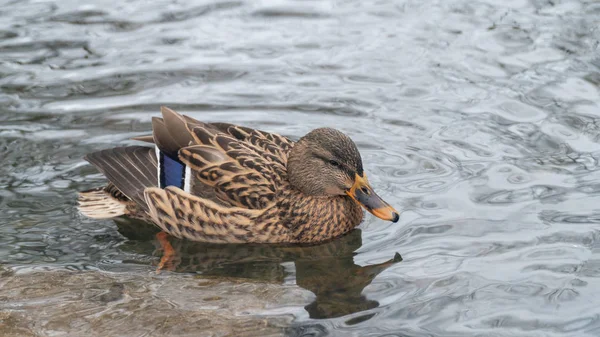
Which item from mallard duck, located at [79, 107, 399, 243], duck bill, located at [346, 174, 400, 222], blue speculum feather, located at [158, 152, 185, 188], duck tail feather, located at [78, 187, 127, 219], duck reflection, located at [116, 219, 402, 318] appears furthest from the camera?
duck tail feather, located at [78, 187, 127, 219]

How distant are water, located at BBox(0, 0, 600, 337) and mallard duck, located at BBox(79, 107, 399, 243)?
188 millimetres

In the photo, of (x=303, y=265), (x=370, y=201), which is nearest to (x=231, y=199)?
(x=303, y=265)

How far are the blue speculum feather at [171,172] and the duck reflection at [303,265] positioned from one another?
46 centimetres

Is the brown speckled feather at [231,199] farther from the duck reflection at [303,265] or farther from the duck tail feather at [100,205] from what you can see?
the duck tail feather at [100,205]

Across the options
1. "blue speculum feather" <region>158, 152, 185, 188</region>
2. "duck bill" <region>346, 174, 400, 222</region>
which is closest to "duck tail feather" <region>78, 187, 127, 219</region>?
"blue speculum feather" <region>158, 152, 185, 188</region>

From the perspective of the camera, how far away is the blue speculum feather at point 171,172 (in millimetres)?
7605

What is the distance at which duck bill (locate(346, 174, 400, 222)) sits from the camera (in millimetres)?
7191

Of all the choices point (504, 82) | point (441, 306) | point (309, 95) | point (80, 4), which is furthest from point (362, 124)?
point (80, 4)

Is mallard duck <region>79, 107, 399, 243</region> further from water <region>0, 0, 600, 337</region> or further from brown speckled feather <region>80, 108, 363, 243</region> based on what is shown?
water <region>0, 0, 600, 337</region>

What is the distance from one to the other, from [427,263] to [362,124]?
2640mm

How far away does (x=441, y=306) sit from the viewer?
248 inches

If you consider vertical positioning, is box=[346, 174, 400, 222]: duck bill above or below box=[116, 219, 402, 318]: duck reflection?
above

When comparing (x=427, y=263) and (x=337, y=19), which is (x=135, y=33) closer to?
(x=337, y=19)

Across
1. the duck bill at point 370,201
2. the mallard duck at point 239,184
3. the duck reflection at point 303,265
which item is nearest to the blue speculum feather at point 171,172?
the mallard duck at point 239,184
